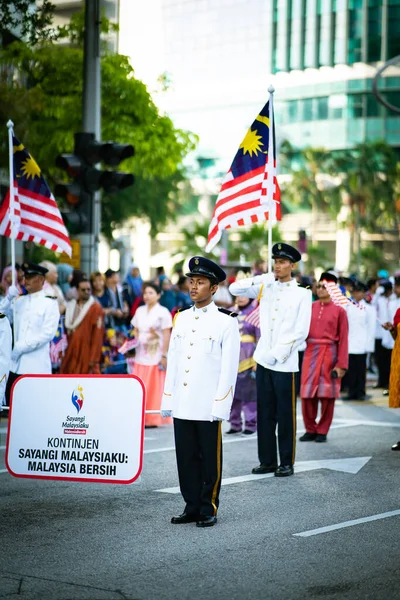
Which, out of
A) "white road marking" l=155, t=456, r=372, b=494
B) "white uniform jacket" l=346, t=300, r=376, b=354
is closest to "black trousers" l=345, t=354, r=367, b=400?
"white uniform jacket" l=346, t=300, r=376, b=354

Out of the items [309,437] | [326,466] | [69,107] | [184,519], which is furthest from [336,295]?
[69,107]

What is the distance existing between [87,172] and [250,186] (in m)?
3.94

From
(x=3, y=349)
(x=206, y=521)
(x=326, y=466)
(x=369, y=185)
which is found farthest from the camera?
(x=369, y=185)

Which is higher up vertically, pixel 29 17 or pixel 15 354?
pixel 29 17

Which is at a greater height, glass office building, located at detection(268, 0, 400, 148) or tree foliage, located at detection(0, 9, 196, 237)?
glass office building, located at detection(268, 0, 400, 148)

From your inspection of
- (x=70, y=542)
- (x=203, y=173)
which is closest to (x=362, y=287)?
Result: (x=70, y=542)

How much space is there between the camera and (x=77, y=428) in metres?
8.10

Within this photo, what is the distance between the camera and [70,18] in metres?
24.9

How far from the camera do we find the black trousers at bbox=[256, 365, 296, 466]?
32.5 feet

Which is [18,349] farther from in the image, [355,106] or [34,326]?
[355,106]

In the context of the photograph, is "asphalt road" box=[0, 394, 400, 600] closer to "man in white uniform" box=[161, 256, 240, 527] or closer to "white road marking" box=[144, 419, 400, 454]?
"man in white uniform" box=[161, 256, 240, 527]

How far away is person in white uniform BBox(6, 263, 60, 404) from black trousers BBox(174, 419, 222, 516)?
11.7 feet

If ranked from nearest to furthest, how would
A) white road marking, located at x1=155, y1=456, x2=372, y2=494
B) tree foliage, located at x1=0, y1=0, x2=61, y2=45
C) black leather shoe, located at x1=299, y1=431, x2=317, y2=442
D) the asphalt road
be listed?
the asphalt road → white road marking, located at x1=155, y1=456, x2=372, y2=494 → black leather shoe, located at x1=299, y1=431, x2=317, y2=442 → tree foliage, located at x1=0, y1=0, x2=61, y2=45

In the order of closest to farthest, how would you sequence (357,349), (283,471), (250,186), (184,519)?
(184,519)
(283,471)
(250,186)
(357,349)
